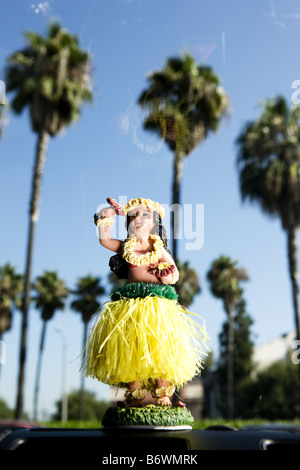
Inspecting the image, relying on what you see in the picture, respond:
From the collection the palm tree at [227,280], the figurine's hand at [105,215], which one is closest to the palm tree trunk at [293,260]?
the palm tree at [227,280]

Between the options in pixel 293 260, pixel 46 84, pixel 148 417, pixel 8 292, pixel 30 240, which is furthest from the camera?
pixel 8 292

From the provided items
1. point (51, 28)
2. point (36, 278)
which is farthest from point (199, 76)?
point (36, 278)

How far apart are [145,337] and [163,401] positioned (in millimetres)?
199

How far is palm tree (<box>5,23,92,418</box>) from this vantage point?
1209cm

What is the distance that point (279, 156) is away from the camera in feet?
46.6

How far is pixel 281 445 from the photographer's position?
1.12 meters

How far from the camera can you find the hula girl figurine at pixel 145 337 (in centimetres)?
151

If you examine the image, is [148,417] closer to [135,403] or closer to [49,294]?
[135,403]

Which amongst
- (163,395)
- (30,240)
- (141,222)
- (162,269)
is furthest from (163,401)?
(30,240)

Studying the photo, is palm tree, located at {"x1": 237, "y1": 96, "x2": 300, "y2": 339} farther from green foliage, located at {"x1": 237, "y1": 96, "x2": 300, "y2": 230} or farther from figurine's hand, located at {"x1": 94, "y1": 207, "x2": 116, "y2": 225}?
figurine's hand, located at {"x1": 94, "y1": 207, "x2": 116, "y2": 225}

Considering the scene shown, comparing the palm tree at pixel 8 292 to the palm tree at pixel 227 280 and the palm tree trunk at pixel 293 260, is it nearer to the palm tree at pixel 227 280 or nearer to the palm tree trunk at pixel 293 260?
the palm tree at pixel 227 280

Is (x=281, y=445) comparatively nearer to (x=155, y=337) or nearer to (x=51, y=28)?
(x=155, y=337)

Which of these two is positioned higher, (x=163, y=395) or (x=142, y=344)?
(x=142, y=344)

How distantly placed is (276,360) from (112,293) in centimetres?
2545
